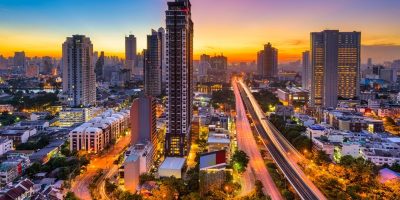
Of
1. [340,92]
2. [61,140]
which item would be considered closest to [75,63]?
[61,140]

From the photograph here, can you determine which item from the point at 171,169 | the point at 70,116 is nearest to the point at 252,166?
the point at 171,169

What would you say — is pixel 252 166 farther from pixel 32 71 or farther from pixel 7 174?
pixel 32 71

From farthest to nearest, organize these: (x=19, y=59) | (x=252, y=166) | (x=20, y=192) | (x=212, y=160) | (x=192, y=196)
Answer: (x=19, y=59) < (x=252, y=166) < (x=212, y=160) < (x=192, y=196) < (x=20, y=192)

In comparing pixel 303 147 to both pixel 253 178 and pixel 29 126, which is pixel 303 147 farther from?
pixel 29 126

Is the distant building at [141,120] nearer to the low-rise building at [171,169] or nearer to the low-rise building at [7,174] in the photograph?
the low-rise building at [171,169]

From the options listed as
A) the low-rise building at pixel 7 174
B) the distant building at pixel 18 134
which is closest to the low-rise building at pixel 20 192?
the low-rise building at pixel 7 174

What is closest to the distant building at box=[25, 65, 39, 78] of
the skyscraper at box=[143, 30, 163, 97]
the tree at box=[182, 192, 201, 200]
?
the skyscraper at box=[143, 30, 163, 97]

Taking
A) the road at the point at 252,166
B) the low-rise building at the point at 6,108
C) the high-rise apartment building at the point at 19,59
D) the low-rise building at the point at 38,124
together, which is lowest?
the road at the point at 252,166

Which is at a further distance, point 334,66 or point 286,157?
point 334,66
